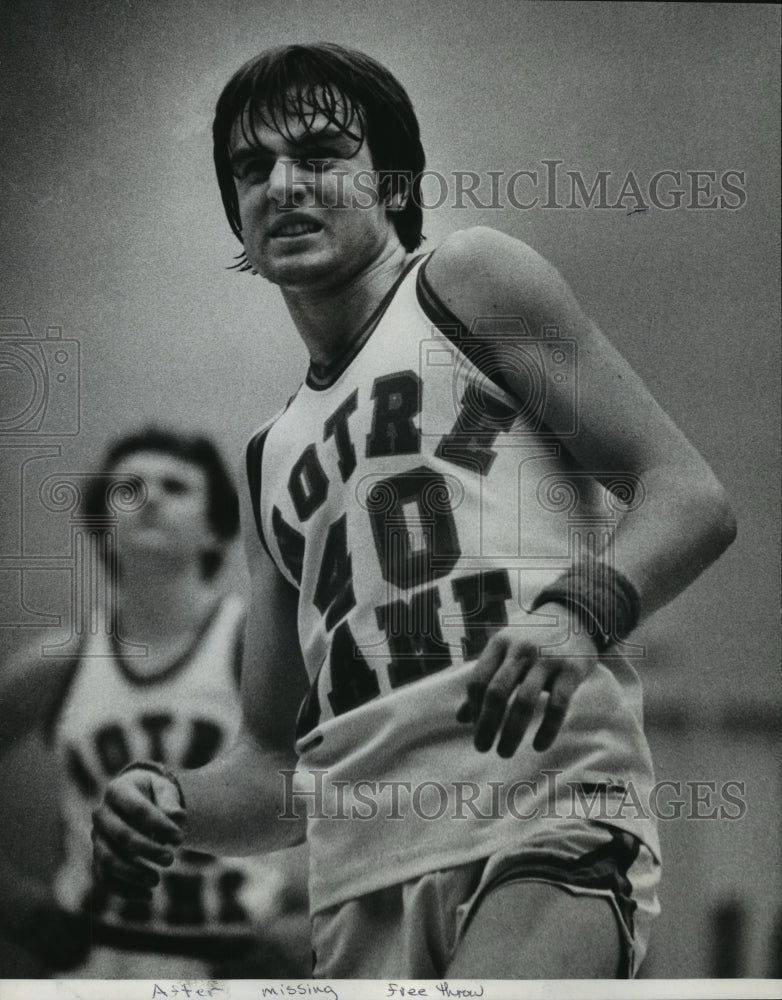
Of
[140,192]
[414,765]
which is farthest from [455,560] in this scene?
[140,192]

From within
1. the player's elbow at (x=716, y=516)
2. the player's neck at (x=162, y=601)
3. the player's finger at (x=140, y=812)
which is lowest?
the player's finger at (x=140, y=812)

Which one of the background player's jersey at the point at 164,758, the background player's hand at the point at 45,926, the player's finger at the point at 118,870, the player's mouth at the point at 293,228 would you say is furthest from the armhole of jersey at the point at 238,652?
the player's mouth at the point at 293,228

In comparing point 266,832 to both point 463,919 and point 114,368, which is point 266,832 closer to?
point 463,919

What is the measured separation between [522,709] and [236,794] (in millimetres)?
813

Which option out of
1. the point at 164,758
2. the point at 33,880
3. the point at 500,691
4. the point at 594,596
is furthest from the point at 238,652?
the point at 594,596

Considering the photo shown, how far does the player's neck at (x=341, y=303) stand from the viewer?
11.4ft

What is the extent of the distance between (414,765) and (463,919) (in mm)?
405

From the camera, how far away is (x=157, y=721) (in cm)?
344

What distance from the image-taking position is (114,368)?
11.4 feet

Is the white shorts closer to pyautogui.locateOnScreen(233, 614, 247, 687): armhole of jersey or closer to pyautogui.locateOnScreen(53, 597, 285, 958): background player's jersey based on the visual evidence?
pyautogui.locateOnScreen(53, 597, 285, 958): background player's jersey

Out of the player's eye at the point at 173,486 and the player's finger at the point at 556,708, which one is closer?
the player's finger at the point at 556,708

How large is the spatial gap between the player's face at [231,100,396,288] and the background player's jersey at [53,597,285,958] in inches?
38.2

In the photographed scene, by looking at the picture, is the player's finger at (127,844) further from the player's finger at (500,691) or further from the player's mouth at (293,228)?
the player's mouth at (293,228)

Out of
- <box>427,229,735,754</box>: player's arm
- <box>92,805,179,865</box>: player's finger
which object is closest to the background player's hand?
<box>92,805,179,865</box>: player's finger
